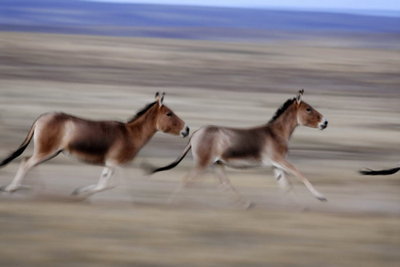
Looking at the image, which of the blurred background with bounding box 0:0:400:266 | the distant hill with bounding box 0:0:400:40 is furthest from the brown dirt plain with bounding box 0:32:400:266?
the distant hill with bounding box 0:0:400:40

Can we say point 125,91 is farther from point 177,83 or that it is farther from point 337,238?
point 337,238

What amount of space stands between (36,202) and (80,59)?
85.2ft

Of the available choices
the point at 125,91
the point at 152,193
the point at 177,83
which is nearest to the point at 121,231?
the point at 152,193

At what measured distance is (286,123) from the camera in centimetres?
1238

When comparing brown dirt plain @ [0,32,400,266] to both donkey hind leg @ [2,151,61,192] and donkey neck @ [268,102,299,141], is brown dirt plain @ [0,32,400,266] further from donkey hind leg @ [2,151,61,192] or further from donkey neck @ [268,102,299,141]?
donkey neck @ [268,102,299,141]

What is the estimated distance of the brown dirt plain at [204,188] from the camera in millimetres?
10312

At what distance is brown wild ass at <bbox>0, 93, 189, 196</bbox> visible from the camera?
37.9 feet

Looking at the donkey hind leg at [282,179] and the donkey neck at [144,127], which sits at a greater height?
the donkey neck at [144,127]

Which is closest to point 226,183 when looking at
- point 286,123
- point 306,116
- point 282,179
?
point 282,179

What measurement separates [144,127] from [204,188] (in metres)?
1.93

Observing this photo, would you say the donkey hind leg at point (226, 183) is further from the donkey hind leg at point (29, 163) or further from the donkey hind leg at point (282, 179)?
the donkey hind leg at point (29, 163)

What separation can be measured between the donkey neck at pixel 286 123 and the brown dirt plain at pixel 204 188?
0.81 metres

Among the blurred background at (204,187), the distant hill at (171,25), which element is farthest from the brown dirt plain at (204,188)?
the distant hill at (171,25)

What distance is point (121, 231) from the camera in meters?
10.9
